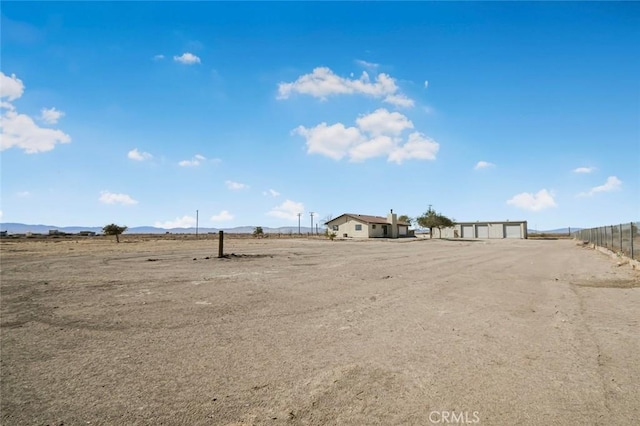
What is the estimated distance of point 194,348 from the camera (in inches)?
191

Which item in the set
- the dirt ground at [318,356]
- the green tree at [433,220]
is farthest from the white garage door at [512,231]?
the dirt ground at [318,356]

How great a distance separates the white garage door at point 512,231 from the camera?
6650 centimetres

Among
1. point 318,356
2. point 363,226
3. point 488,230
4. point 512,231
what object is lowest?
point 318,356

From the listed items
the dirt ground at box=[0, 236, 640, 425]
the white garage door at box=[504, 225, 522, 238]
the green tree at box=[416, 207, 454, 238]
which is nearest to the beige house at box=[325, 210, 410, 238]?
the green tree at box=[416, 207, 454, 238]

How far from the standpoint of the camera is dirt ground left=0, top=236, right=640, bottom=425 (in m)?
3.24

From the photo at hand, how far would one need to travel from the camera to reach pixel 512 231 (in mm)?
67000

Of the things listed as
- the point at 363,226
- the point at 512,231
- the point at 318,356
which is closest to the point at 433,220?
the point at 363,226

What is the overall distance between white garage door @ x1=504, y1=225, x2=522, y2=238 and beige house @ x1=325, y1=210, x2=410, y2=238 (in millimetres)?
20446

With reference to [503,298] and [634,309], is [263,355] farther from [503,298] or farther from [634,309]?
[634,309]

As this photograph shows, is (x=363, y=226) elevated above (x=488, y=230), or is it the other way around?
(x=363, y=226)

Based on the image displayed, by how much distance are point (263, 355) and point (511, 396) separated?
9.56ft

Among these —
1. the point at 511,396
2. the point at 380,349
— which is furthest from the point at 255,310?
the point at 511,396

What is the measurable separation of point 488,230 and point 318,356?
73.6 metres

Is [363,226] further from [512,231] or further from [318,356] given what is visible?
[318,356]
